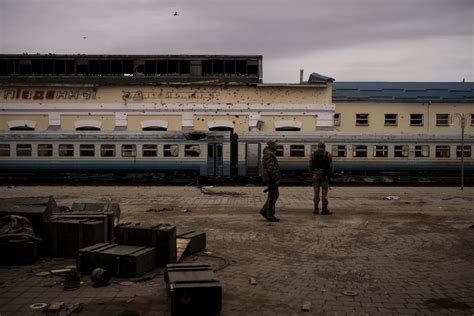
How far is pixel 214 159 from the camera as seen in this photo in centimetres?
2773

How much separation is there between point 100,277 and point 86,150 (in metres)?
22.7

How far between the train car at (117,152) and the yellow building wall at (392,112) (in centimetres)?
1568

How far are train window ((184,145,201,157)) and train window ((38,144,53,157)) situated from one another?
7.80 m

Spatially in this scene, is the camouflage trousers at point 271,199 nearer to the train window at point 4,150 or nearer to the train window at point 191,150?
the train window at point 191,150

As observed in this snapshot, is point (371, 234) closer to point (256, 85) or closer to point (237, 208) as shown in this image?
point (237, 208)

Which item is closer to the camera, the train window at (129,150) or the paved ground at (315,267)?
the paved ground at (315,267)

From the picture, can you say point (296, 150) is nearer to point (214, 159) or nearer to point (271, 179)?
point (214, 159)

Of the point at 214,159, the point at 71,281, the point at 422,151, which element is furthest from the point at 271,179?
the point at 422,151

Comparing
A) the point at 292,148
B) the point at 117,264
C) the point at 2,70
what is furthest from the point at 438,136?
the point at 2,70

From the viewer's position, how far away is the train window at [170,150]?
27.9 metres

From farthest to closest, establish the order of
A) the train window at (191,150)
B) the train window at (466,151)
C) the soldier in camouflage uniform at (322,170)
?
the train window at (466,151) → the train window at (191,150) → the soldier in camouflage uniform at (322,170)

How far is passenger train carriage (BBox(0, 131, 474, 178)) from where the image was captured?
27.8 metres

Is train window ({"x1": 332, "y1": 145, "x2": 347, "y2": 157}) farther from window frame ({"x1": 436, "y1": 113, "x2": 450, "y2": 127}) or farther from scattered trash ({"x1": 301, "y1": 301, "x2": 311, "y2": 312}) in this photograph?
scattered trash ({"x1": 301, "y1": 301, "x2": 311, "y2": 312})

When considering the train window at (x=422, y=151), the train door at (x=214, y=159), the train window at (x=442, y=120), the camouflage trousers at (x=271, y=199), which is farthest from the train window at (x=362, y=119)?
the camouflage trousers at (x=271, y=199)
